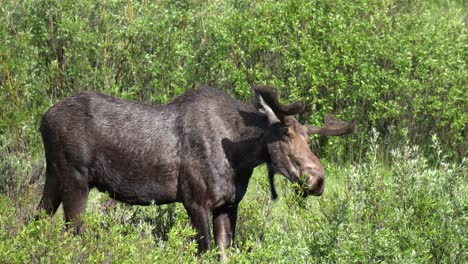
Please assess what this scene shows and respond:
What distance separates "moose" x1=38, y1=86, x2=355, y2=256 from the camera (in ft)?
42.3

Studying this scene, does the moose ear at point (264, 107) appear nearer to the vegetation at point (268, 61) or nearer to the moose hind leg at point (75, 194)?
the moose hind leg at point (75, 194)

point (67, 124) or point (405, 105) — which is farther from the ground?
point (67, 124)

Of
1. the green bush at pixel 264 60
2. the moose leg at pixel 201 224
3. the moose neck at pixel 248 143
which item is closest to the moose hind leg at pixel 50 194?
the moose leg at pixel 201 224

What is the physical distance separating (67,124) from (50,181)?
608 millimetres

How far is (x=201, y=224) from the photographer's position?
12.8 m

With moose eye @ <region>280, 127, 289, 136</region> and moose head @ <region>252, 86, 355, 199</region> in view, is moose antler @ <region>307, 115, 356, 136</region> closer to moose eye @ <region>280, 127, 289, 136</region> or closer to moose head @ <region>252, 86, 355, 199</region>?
moose head @ <region>252, 86, 355, 199</region>

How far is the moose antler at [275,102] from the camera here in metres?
12.6

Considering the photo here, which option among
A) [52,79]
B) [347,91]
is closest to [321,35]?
[347,91]

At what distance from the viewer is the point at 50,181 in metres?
13.4

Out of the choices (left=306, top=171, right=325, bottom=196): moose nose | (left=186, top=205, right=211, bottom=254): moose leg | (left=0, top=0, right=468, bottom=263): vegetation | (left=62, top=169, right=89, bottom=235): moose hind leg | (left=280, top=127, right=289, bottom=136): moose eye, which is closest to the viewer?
(left=306, top=171, right=325, bottom=196): moose nose

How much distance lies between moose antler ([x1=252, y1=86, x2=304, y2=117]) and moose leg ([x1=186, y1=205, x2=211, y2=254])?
1166mm

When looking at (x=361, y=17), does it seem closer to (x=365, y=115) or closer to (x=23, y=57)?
(x=365, y=115)

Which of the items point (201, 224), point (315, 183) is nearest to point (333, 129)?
point (315, 183)

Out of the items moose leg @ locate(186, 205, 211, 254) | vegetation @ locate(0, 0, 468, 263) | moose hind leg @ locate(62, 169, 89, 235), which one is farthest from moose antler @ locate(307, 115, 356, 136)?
vegetation @ locate(0, 0, 468, 263)
